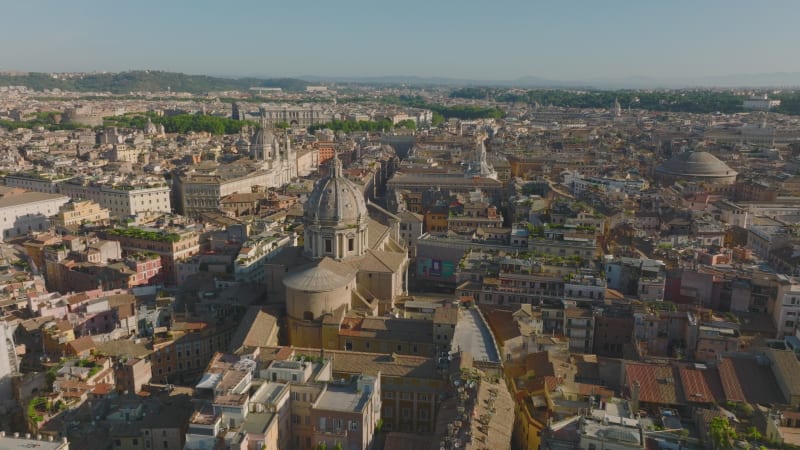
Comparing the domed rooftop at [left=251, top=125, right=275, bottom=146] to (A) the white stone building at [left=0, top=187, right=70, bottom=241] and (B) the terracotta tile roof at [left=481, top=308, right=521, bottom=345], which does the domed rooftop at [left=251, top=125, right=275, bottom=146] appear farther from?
(B) the terracotta tile roof at [left=481, top=308, right=521, bottom=345]

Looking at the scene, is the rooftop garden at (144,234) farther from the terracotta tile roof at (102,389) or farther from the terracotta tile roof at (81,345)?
the terracotta tile roof at (102,389)

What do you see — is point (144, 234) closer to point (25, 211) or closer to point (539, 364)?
point (25, 211)

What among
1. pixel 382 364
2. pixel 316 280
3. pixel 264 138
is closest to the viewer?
pixel 382 364

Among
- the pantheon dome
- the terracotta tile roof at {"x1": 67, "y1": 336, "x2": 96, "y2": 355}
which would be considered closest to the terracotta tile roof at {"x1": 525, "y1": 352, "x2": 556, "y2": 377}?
the terracotta tile roof at {"x1": 67, "y1": 336, "x2": 96, "y2": 355}

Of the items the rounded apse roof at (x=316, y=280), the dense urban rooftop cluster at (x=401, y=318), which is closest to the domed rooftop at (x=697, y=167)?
the dense urban rooftop cluster at (x=401, y=318)

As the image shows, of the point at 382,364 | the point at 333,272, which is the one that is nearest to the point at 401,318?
the point at 333,272
